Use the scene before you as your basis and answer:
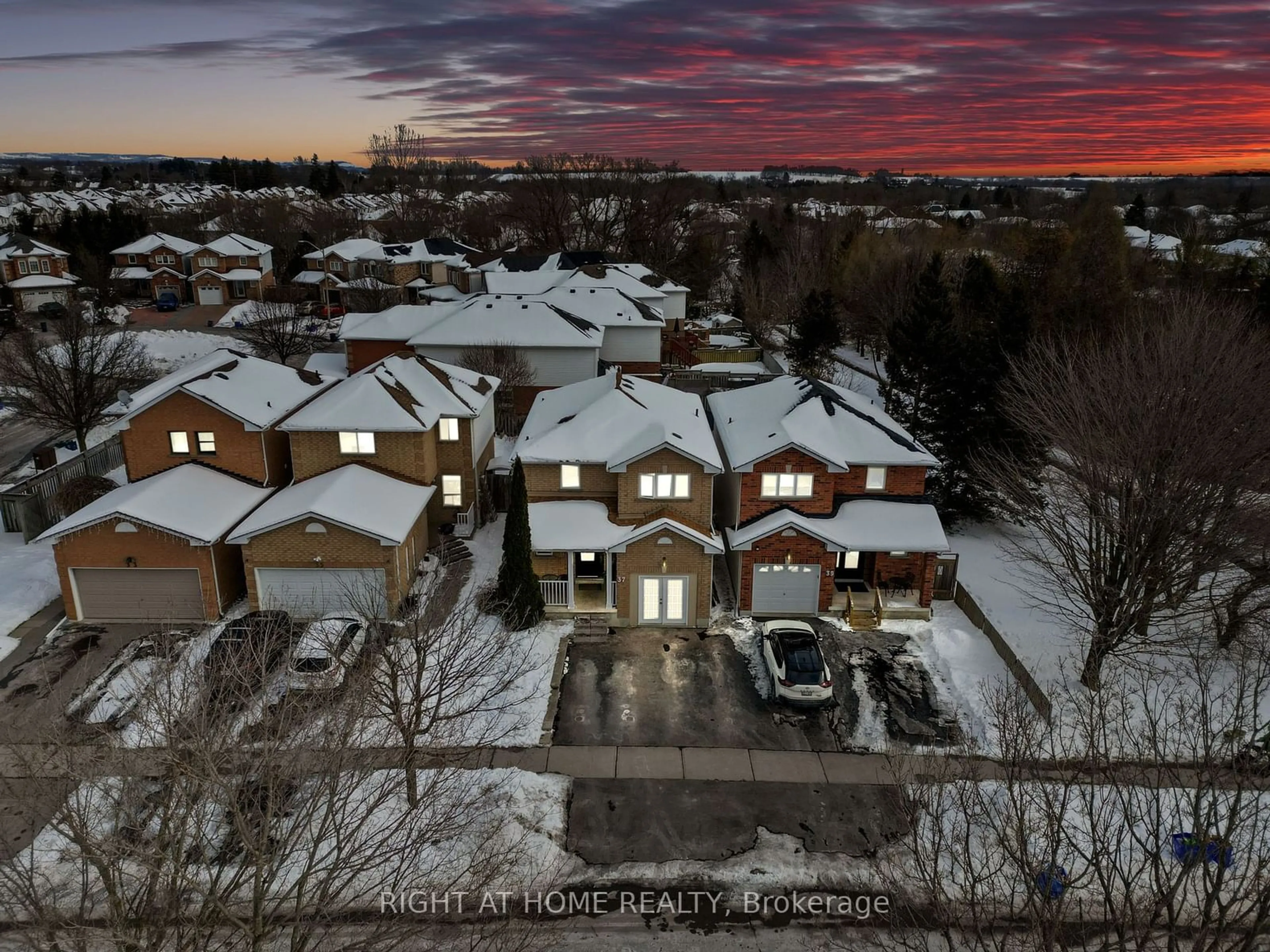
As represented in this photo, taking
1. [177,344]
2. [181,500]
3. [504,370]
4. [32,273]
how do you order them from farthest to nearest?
[32,273]
[177,344]
[504,370]
[181,500]

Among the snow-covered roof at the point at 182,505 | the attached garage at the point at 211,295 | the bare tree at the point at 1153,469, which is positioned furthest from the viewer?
the attached garage at the point at 211,295

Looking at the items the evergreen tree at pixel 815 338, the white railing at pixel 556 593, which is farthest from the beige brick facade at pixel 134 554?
the evergreen tree at pixel 815 338

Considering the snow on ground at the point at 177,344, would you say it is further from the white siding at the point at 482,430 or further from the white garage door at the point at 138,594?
the white garage door at the point at 138,594

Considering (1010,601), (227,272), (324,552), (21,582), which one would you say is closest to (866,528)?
(1010,601)

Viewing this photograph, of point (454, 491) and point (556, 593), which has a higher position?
point (454, 491)

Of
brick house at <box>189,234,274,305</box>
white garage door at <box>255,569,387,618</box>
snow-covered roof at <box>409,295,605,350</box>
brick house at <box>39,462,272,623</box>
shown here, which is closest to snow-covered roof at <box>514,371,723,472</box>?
white garage door at <box>255,569,387,618</box>

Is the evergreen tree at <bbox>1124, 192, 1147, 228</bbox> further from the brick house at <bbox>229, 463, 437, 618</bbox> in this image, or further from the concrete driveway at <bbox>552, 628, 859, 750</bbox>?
the brick house at <bbox>229, 463, 437, 618</bbox>

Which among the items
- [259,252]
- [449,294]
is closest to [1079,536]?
[449,294]

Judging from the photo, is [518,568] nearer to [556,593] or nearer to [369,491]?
[556,593]
